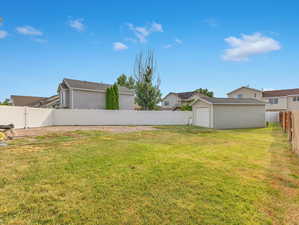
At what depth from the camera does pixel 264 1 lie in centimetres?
931

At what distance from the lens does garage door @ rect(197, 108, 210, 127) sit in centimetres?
1473

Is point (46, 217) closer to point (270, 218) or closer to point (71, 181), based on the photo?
point (71, 181)

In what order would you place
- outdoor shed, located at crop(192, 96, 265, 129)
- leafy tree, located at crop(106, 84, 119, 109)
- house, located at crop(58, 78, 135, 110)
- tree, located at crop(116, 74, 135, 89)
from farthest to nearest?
tree, located at crop(116, 74, 135, 89)
leafy tree, located at crop(106, 84, 119, 109)
house, located at crop(58, 78, 135, 110)
outdoor shed, located at crop(192, 96, 265, 129)

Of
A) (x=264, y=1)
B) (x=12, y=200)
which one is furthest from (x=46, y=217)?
(x=264, y=1)

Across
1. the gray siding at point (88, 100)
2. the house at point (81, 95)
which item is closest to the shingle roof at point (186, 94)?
the gray siding at point (88, 100)

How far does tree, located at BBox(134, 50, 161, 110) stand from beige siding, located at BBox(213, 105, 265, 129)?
11.3 meters

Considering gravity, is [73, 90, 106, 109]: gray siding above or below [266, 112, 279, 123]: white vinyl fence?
above

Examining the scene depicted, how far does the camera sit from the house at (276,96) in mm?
25531

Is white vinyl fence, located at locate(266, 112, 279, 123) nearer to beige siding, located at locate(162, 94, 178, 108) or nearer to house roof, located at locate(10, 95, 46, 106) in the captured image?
beige siding, located at locate(162, 94, 178, 108)

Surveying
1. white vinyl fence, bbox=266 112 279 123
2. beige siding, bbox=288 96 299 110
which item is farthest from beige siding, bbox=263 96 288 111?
white vinyl fence, bbox=266 112 279 123

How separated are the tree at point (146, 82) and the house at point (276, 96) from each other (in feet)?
57.2

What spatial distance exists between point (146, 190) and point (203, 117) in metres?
13.8

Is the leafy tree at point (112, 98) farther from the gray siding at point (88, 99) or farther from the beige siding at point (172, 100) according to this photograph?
the beige siding at point (172, 100)

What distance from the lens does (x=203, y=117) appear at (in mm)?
15422
